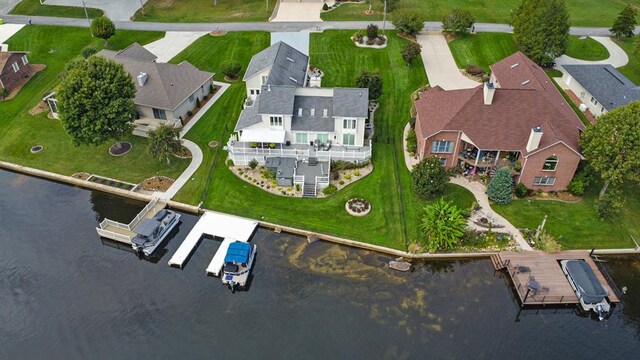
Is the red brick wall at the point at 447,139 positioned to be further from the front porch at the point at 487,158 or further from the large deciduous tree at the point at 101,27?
the large deciduous tree at the point at 101,27

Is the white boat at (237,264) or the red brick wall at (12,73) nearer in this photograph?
the white boat at (237,264)

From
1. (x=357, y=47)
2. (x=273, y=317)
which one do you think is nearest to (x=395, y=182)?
(x=273, y=317)

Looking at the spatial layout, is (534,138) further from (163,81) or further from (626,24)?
(626,24)

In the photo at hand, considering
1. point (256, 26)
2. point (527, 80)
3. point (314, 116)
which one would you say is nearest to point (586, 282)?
point (527, 80)

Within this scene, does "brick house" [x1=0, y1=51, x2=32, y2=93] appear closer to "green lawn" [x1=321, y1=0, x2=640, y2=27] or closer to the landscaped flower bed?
"green lawn" [x1=321, y1=0, x2=640, y2=27]

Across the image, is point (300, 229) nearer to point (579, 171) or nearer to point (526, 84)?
point (579, 171)

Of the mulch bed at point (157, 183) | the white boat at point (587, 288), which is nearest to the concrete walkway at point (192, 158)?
the mulch bed at point (157, 183)
